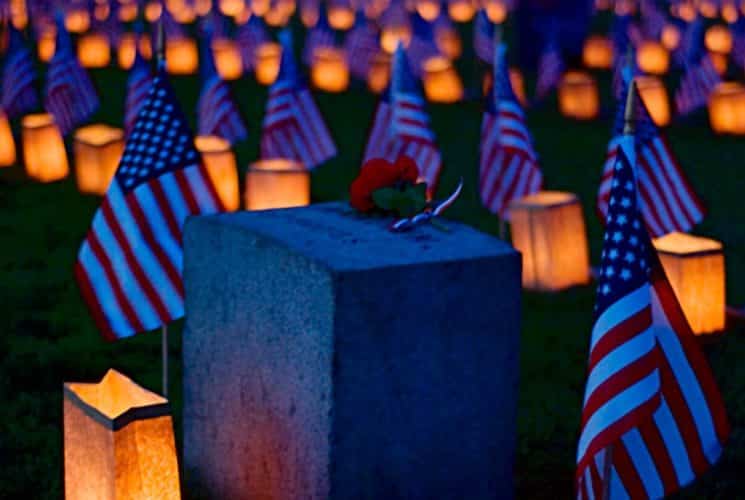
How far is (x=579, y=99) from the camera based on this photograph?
61.9ft

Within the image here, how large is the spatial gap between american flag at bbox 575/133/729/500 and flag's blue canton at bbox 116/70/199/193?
2.49 m

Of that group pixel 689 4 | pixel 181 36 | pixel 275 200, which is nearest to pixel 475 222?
pixel 275 200

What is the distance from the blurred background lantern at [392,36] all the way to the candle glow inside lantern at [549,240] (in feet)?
46.9

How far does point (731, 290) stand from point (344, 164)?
585 centimetres

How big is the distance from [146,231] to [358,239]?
1836 millimetres

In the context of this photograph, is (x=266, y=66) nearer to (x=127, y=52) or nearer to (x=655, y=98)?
(x=127, y=52)

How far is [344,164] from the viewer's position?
1500 centimetres

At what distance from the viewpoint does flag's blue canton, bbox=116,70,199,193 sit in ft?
21.9

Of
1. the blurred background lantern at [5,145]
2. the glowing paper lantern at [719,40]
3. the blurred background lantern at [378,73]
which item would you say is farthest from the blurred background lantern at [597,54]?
the blurred background lantern at [5,145]

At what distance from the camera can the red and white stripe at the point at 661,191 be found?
873cm

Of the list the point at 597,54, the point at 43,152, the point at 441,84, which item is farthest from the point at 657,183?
the point at 597,54

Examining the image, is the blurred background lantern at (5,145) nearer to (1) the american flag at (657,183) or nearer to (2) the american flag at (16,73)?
(2) the american flag at (16,73)

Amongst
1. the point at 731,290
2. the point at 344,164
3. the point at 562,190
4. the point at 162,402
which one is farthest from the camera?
the point at 344,164

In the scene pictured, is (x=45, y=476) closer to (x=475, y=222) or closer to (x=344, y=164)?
(x=475, y=222)
